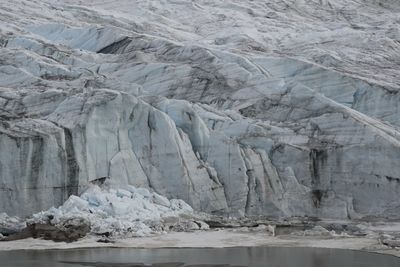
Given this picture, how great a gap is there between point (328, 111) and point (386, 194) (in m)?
3.66

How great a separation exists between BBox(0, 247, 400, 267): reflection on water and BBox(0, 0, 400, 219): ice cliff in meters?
3.71

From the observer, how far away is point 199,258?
16.6 m

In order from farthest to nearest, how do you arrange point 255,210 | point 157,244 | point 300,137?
1. point 300,137
2. point 255,210
3. point 157,244

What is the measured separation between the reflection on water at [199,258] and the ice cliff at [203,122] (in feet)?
12.2

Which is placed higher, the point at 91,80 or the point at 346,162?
the point at 91,80

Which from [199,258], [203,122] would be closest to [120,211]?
[199,258]

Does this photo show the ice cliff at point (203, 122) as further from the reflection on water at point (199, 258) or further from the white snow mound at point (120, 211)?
the reflection on water at point (199, 258)

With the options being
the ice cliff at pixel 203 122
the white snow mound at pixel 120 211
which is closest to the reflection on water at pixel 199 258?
the white snow mound at pixel 120 211

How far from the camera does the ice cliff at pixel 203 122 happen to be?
2108cm

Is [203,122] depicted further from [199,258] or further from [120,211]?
[199,258]

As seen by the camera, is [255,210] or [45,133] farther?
[255,210]

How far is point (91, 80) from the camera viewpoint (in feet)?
83.9

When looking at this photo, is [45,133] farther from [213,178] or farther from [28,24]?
[28,24]

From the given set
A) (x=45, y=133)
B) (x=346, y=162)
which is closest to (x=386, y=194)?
(x=346, y=162)
